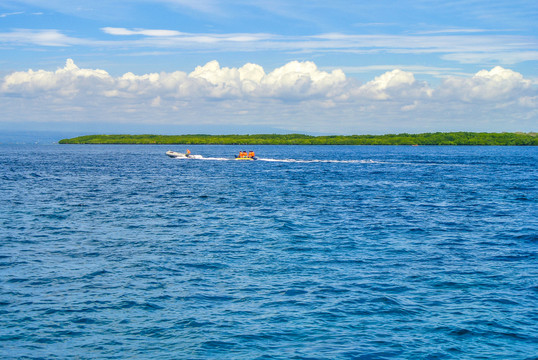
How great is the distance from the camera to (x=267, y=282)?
22.9 meters

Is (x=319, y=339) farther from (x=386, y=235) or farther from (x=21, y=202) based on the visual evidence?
(x=21, y=202)

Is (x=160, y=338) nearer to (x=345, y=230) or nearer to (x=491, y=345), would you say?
(x=491, y=345)

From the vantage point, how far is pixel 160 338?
666 inches

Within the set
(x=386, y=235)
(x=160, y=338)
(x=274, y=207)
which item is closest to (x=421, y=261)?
(x=386, y=235)

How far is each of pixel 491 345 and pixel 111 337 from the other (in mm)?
11922

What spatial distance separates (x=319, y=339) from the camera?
662 inches

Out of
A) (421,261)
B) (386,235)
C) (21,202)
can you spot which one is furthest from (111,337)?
(21,202)

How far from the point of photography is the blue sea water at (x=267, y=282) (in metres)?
16.6

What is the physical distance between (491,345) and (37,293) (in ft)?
54.4

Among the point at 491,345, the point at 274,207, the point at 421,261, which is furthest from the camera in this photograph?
the point at 274,207

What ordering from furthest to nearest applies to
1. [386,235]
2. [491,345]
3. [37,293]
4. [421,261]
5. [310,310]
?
1. [386,235]
2. [421,261]
3. [37,293]
4. [310,310]
5. [491,345]

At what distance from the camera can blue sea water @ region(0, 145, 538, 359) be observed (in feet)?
54.5

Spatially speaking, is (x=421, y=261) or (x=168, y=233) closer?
(x=421, y=261)

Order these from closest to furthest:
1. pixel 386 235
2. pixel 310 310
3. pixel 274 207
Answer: pixel 310 310, pixel 386 235, pixel 274 207
